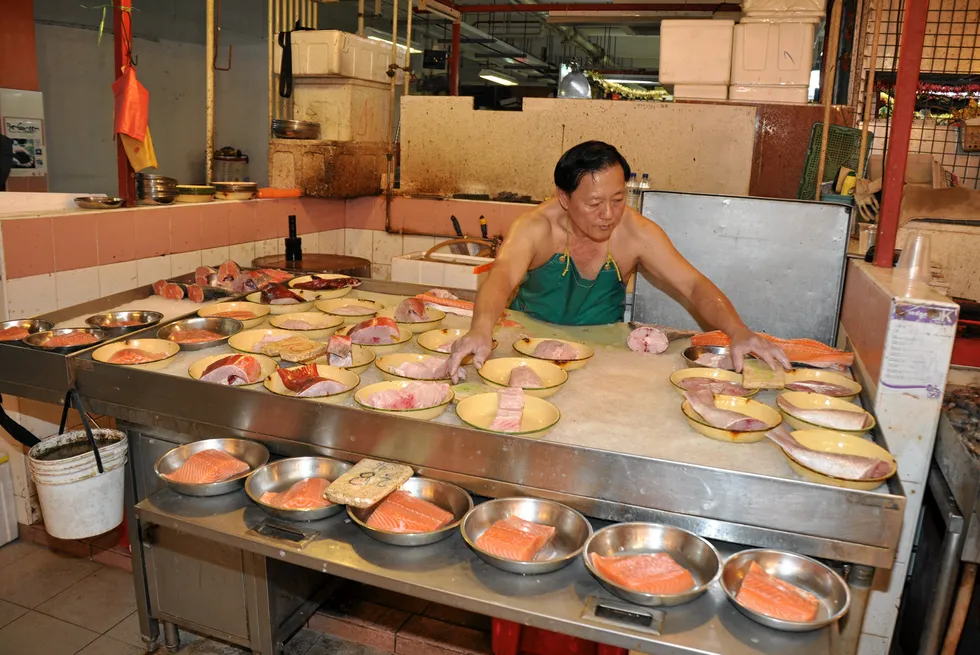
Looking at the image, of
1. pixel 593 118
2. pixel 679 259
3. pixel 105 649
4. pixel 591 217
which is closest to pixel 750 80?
pixel 593 118

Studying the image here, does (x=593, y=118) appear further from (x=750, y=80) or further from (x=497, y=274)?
(x=497, y=274)

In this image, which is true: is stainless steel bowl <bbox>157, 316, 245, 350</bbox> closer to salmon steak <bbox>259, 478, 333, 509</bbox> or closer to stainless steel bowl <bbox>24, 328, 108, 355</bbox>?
stainless steel bowl <bbox>24, 328, 108, 355</bbox>

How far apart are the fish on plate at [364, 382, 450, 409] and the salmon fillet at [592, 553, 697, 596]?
78 cm

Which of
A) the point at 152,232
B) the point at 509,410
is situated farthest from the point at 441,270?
the point at 509,410

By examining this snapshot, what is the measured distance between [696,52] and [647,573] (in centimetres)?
500

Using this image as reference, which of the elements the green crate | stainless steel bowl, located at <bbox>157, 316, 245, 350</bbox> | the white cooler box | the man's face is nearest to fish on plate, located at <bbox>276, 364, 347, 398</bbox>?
stainless steel bowl, located at <bbox>157, 316, 245, 350</bbox>

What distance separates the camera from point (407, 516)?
2.01 metres

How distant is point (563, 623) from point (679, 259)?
2.18 meters

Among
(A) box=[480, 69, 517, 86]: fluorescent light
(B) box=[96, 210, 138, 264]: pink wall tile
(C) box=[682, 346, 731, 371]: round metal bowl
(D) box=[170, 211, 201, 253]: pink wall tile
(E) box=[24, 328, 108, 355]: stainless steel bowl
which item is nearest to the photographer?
(E) box=[24, 328, 108, 355]: stainless steel bowl

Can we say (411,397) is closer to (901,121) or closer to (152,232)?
(901,121)

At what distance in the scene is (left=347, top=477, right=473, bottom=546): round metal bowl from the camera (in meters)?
1.93

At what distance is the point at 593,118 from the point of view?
20.1 ft

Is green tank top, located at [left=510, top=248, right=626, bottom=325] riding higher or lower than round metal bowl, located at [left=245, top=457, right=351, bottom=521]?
higher

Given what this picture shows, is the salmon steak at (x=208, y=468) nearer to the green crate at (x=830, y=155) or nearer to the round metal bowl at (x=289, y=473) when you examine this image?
the round metal bowl at (x=289, y=473)
